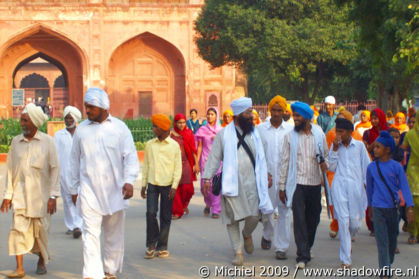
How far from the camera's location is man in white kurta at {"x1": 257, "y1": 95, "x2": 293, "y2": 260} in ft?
20.0

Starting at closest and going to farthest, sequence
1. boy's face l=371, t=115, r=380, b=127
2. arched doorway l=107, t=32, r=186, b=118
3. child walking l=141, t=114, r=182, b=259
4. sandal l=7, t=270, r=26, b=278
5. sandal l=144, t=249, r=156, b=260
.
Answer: sandal l=7, t=270, r=26, b=278 < sandal l=144, t=249, r=156, b=260 < child walking l=141, t=114, r=182, b=259 < boy's face l=371, t=115, r=380, b=127 < arched doorway l=107, t=32, r=186, b=118

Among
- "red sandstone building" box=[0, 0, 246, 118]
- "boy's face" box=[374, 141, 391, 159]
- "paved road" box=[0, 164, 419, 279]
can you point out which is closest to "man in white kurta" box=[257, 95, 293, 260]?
"paved road" box=[0, 164, 419, 279]

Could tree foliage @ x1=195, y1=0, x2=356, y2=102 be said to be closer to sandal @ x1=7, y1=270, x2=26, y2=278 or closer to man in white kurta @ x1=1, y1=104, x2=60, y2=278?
man in white kurta @ x1=1, y1=104, x2=60, y2=278

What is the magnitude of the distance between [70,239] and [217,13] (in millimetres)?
16661

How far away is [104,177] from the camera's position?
511cm

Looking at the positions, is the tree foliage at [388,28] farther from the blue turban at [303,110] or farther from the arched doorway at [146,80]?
the arched doorway at [146,80]

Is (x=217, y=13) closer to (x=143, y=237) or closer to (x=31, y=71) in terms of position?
(x=143, y=237)

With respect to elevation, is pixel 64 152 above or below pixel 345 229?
above

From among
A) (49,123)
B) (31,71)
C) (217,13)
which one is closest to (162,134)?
(49,123)

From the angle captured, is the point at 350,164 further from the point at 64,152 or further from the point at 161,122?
the point at 64,152

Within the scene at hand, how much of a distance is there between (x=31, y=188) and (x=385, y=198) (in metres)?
2.97

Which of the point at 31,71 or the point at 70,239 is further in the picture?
the point at 31,71

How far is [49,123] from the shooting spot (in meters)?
18.0

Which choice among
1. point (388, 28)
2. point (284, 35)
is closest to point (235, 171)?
point (388, 28)
